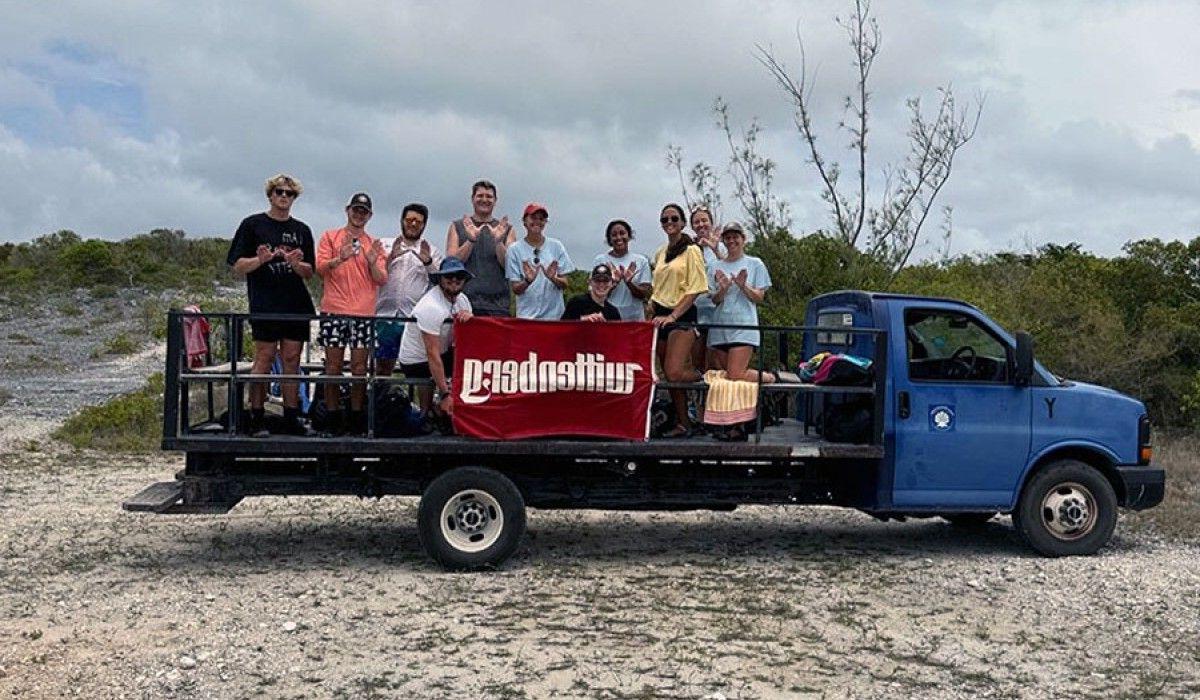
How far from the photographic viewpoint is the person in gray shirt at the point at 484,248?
8.27m

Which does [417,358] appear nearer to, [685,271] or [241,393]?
[241,393]

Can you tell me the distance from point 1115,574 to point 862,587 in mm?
1906

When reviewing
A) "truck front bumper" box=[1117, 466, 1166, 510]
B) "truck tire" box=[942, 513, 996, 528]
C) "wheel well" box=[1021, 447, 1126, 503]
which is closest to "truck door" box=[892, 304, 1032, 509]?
"wheel well" box=[1021, 447, 1126, 503]

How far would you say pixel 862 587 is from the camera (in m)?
7.56

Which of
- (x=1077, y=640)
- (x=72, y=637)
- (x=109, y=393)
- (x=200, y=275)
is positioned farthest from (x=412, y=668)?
(x=200, y=275)

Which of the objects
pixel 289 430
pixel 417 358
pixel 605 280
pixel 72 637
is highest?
pixel 605 280

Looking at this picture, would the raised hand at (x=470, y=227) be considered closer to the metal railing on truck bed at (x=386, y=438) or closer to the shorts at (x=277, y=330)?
the metal railing on truck bed at (x=386, y=438)

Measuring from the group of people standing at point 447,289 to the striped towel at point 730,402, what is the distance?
0.53ft

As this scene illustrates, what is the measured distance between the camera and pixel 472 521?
25.5 ft

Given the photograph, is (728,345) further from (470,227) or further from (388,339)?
(388,339)

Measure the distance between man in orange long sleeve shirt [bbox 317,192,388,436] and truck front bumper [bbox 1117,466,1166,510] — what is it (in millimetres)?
5618

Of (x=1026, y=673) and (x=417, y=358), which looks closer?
(x=1026, y=673)

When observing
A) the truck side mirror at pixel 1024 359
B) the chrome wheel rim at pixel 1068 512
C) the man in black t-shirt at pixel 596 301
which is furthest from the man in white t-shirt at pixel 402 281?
the chrome wheel rim at pixel 1068 512

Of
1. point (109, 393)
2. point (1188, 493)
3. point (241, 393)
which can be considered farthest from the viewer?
point (109, 393)
